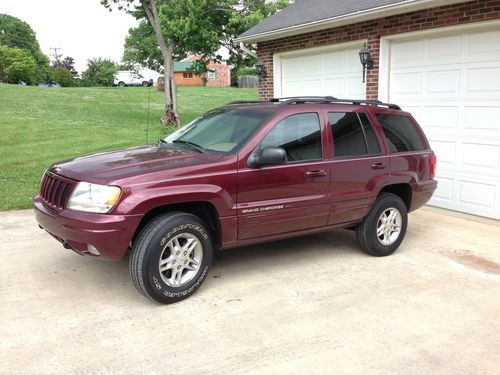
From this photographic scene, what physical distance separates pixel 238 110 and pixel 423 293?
2.64 m

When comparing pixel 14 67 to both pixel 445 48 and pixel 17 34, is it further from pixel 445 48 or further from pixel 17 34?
pixel 445 48

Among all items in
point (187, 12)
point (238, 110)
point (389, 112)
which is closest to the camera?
point (238, 110)

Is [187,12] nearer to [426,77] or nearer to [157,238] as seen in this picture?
[426,77]

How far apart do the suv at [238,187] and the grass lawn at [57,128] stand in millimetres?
4211

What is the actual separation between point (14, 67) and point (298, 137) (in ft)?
153

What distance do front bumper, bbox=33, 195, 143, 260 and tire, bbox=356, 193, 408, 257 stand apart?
8.85ft

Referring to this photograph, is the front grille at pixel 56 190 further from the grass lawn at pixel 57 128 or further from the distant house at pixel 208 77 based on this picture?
the distant house at pixel 208 77

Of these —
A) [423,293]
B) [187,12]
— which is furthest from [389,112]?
[187,12]

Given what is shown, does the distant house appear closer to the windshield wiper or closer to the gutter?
the gutter

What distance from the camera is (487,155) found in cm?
719

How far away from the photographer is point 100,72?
232ft

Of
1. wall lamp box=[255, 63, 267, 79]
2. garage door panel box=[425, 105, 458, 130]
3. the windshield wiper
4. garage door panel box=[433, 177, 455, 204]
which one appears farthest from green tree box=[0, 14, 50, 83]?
the windshield wiper

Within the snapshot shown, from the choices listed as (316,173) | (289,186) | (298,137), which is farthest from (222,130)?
(316,173)

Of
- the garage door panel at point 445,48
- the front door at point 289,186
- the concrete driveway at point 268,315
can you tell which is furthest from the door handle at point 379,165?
the garage door panel at point 445,48
